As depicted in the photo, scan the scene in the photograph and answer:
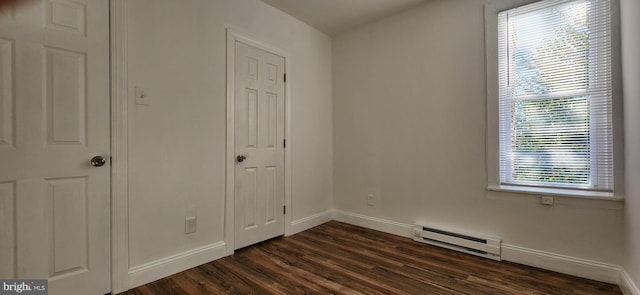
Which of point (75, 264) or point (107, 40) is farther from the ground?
point (107, 40)

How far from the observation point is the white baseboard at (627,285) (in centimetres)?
169

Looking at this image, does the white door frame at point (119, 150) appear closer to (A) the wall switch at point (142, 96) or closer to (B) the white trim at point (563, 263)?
(A) the wall switch at point (142, 96)

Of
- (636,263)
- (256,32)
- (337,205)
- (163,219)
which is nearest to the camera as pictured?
(636,263)

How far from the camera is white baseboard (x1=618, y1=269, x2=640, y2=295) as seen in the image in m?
1.69

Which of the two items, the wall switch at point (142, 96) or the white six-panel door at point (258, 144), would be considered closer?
the wall switch at point (142, 96)

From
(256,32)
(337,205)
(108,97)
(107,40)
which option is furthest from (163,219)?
(337,205)

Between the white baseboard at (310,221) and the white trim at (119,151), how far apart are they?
5.21ft

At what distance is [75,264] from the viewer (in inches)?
68.6

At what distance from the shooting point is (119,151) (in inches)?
74.1

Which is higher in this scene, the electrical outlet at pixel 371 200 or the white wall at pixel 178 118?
the white wall at pixel 178 118

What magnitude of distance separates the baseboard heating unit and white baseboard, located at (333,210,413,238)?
15 centimetres

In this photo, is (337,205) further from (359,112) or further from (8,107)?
(8,107)

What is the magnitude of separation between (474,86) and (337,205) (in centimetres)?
213

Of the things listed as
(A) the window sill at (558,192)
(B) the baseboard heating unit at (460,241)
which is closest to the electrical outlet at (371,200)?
(B) the baseboard heating unit at (460,241)
